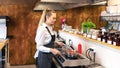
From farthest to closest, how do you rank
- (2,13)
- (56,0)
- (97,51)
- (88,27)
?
(2,13) < (56,0) < (88,27) < (97,51)

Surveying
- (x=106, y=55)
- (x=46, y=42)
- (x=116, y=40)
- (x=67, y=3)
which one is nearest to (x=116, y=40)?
(x=116, y=40)

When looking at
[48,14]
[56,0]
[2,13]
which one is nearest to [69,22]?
[2,13]

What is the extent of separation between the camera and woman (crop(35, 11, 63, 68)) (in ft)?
9.31

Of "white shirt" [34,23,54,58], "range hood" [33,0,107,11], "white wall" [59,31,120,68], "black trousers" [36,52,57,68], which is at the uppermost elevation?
"range hood" [33,0,107,11]

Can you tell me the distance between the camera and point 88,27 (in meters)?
3.51

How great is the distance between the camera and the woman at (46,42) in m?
2.84

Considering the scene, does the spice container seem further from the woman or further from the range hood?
the range hood

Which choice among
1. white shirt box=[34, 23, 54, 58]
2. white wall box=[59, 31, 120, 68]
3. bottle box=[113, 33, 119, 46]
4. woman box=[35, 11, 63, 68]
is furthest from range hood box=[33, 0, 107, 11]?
bottle box=[113, 33, 119, 46]

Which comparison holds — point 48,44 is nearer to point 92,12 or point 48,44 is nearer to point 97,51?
point 97,51

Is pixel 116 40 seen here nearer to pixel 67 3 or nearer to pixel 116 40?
pixel 116 40

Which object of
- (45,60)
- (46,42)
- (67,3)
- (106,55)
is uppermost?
(67,3)

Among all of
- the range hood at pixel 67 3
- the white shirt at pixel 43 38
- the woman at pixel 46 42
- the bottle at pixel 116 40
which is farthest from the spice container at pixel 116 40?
the range hood at pixel 67 3

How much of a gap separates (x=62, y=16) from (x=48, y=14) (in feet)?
12.0

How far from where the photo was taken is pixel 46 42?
290 centimetres
